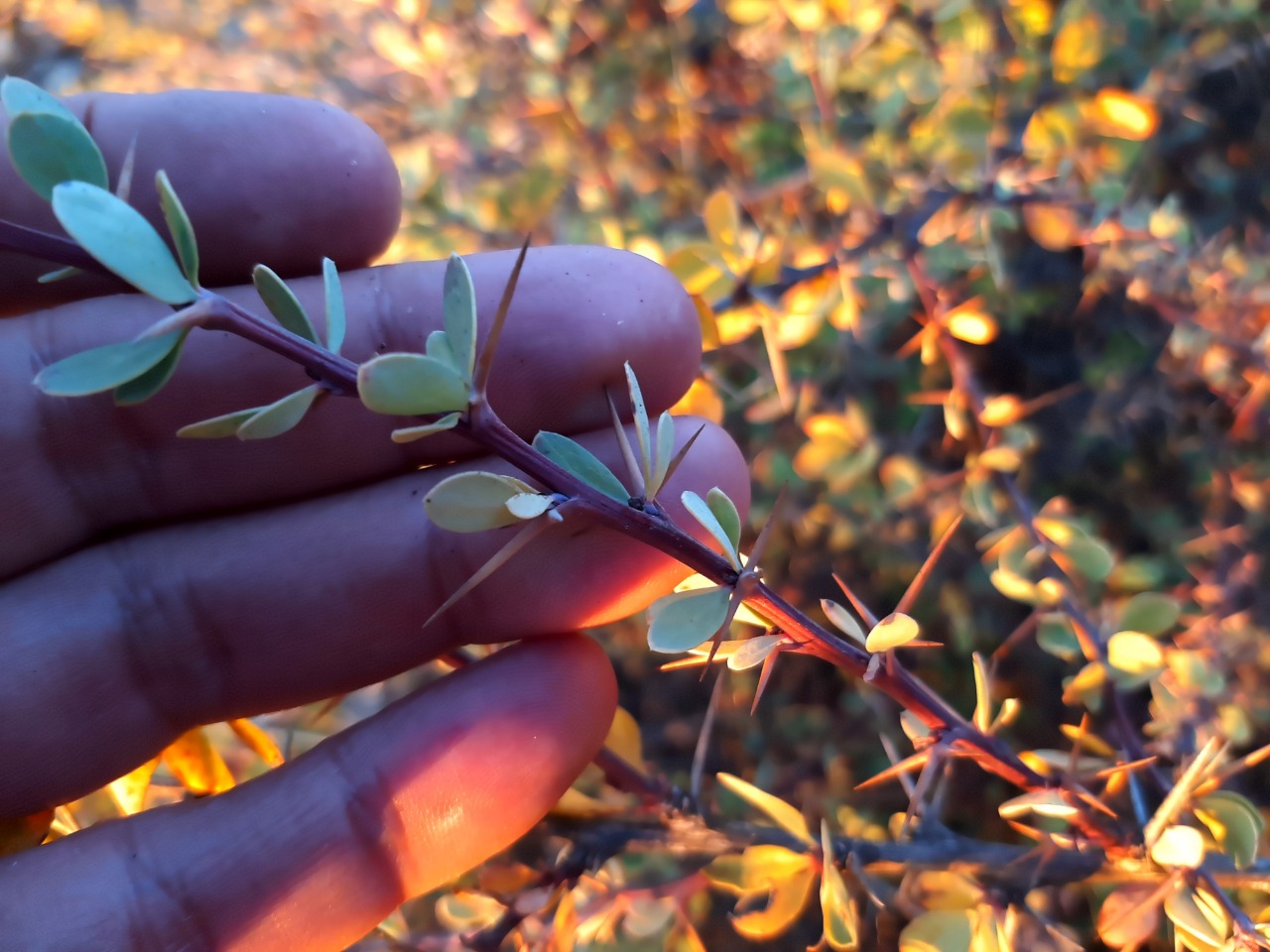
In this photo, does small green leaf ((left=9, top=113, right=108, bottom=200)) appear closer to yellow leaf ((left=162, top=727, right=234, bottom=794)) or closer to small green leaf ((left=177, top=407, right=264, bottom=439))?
small green leaf ((left=177, top=407, right=264, bottom=439))

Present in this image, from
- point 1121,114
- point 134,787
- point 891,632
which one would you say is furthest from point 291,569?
point 1121,114

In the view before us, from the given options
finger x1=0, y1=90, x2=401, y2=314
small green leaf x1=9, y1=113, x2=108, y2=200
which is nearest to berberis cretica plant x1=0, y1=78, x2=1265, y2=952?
small green leaf x1=9, y1=113, x2=108, y2=200

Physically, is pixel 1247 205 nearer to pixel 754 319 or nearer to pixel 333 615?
pixel 754 319

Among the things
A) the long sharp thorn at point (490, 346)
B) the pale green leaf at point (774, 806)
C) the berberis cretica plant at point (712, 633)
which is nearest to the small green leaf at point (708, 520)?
the berberis cretica plant at point (712, 633)

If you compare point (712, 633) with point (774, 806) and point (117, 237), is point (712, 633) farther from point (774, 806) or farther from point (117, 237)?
point (117, 237)

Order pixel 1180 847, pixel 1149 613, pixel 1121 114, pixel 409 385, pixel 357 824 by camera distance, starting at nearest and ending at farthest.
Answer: pixel 409 385
pixel 1180 847
pixel 357 824
pixel 1149 613
pixel 1121 114

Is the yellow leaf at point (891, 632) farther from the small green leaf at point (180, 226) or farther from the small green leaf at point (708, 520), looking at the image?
the small green leaf at point (180, 226)

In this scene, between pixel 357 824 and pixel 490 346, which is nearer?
pixel 490 346

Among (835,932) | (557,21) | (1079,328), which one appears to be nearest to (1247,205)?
(1079,328)
